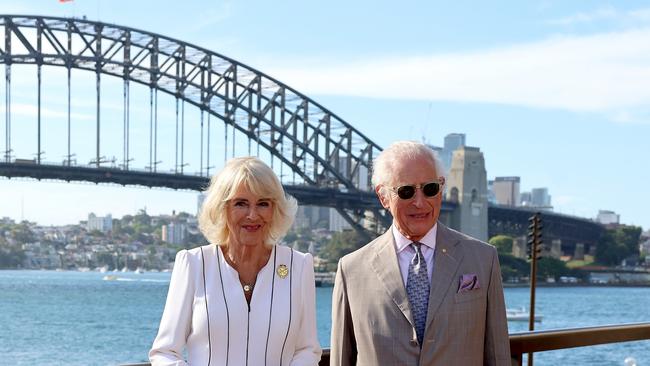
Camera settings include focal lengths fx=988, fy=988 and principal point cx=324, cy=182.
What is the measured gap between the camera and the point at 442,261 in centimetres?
Result: 287

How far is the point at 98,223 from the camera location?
85.1 m

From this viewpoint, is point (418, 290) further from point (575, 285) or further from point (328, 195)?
point (575, 285)

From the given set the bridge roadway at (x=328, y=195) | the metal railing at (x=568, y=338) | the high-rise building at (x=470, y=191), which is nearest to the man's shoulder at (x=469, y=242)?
the metal railing at (x=568, y=338)

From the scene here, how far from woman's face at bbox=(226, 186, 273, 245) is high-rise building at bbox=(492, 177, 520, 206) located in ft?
369

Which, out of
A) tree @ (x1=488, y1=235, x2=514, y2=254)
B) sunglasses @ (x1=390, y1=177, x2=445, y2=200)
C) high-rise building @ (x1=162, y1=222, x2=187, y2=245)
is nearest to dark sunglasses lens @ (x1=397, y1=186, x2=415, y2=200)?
sunglasses @ (x1=390, y1=177, x2=445, y2=200)

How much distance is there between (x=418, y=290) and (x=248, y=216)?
1.82 feet

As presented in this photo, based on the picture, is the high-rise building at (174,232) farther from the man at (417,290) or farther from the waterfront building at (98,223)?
the man at (417,290)

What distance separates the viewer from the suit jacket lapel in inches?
111

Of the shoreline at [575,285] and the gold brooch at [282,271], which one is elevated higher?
the gold brooch at [282,271]

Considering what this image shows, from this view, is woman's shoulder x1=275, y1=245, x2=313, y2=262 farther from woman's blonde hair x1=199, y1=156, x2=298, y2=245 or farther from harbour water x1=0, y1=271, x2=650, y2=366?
harbour water x1=0, y1=271, x2=650, y2=366

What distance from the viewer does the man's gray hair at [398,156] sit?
2867mm

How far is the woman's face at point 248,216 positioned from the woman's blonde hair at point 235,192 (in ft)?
0.05

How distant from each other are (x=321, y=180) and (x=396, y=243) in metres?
50.3

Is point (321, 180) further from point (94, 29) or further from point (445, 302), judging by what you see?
point (445, 302)
